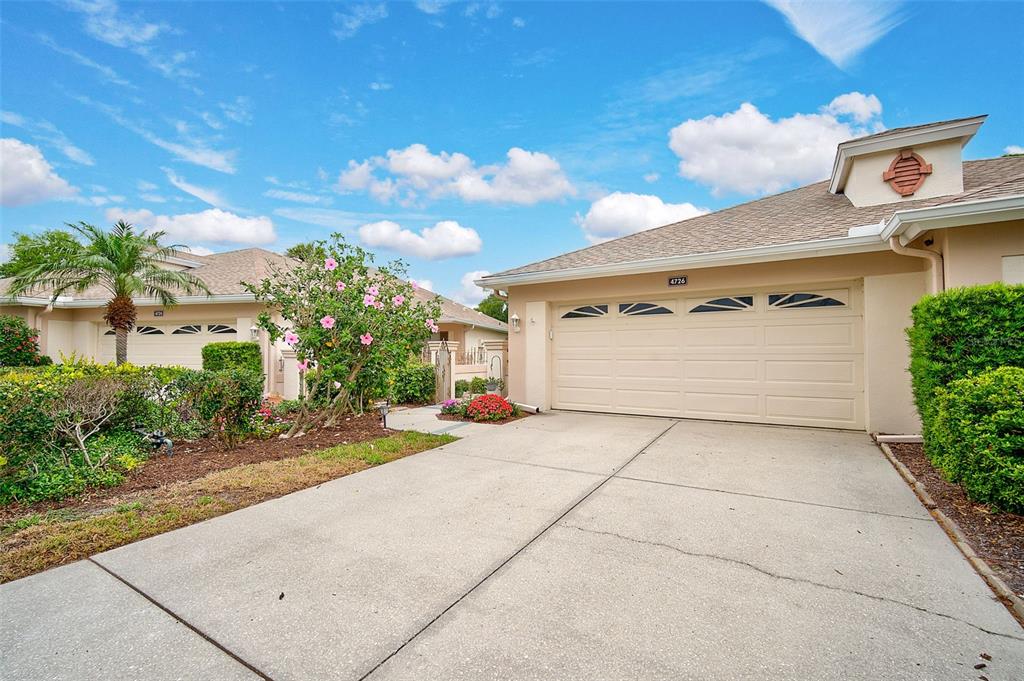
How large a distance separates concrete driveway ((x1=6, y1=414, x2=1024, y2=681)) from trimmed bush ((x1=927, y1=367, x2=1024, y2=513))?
49cm

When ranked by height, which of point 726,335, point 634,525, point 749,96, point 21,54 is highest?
point 749,96

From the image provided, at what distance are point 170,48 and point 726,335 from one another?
11.5 meters

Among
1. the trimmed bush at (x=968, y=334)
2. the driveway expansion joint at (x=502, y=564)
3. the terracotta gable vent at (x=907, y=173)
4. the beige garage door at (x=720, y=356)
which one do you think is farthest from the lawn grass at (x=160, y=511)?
the terracotta gable vent at (x=907, y=173)

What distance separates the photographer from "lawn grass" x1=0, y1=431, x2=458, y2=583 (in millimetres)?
2920

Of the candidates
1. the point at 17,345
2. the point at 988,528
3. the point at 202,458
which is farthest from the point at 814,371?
the point at 17,345

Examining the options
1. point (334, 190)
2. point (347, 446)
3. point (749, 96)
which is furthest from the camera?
point (334, 190)

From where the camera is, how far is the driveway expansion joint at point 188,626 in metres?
1.85

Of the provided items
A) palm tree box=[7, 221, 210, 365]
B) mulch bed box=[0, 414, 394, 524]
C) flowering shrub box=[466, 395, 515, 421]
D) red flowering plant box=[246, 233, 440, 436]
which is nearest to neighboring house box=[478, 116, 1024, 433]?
flowering shrub box=[466, 395, 515, 421]

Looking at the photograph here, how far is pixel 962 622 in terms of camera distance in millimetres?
2154

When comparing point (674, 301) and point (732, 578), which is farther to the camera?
point (674, 301)

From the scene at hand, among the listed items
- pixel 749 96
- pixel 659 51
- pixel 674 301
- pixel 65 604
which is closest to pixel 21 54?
pixel 65 604

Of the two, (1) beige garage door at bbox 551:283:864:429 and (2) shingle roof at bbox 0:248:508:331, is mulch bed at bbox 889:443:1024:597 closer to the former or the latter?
(1) beige garage door at bbox 551:283:864:429

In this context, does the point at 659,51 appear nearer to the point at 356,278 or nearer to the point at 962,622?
the point at 356,278

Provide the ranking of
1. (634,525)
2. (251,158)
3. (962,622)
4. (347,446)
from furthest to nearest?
(251,158) < (347,446) < (634,525) < (962,622)
